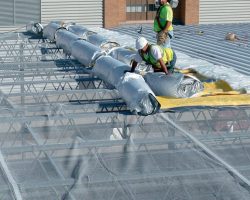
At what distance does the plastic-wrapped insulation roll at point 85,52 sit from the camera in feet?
59.3

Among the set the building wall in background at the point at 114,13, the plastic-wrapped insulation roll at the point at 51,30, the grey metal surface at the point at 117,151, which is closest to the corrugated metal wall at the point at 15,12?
the building wall in background at the point at 114,13

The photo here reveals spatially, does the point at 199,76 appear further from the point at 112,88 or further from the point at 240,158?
the point at 240,158

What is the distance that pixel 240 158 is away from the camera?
40.1ft

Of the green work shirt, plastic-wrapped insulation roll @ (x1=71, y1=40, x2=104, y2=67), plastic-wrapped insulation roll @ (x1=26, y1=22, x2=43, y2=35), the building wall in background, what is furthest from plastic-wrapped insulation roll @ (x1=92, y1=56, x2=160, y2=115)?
the building wall in background

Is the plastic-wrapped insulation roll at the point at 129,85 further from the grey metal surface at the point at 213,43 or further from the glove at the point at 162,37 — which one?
the grey metal surface at the point at 213,43

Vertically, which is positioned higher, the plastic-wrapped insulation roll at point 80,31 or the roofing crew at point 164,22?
the roofing crew at point 164,22

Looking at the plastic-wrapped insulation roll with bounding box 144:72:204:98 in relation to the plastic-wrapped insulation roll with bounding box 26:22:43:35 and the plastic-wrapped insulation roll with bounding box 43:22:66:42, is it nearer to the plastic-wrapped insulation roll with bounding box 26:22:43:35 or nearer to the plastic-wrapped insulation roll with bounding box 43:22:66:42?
the plastic-wrapped insulation roll with bounding box 43:22:66:42

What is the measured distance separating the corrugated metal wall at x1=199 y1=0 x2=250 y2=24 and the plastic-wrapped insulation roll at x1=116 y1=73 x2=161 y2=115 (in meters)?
21.6

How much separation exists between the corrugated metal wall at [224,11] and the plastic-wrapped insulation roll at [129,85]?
63.9ft

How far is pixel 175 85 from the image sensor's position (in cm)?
1498

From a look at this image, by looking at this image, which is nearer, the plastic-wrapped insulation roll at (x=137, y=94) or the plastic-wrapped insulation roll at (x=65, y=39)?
the plastic-wrapped insulation roll at (x=137, y=94)

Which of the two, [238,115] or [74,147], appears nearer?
[74,147]

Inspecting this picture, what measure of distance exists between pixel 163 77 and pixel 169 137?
2.67 metres

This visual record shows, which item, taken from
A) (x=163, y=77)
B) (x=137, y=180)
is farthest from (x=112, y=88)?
(x=137, y=180)
